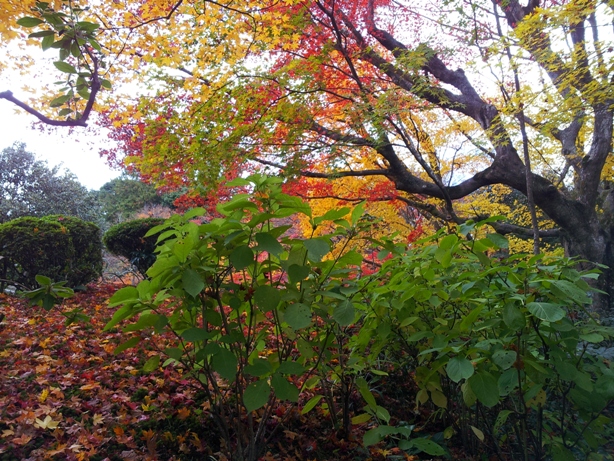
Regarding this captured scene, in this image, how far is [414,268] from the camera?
1.70m

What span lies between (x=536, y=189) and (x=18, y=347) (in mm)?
7736

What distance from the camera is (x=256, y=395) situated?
4.16ft

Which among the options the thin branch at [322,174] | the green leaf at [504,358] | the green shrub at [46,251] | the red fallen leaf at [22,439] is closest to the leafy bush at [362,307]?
the green leaf at [504,358]

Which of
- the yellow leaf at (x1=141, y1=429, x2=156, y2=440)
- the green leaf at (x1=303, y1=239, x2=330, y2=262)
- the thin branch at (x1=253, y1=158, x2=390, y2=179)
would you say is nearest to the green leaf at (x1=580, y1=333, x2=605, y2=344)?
the green leaf at (x1=303, y1=239, x2=330, y2=262)

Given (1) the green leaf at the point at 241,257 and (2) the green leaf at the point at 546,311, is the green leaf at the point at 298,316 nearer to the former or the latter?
(1) the green leaf at the point at 241,257

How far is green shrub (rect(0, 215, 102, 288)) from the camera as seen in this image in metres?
6.03

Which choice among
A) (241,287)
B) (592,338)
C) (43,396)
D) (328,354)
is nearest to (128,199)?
(43,396)

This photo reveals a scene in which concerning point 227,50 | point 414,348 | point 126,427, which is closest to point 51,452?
point 126,427

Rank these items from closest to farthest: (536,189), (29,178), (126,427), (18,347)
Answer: (126,427) → (18,347) → (536,189) → (29,178)

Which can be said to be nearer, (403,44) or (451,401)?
(451,401)

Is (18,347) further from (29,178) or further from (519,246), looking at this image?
(29,178)

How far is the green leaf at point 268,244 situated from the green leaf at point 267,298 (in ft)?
0.49

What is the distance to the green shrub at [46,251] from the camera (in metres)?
6.03

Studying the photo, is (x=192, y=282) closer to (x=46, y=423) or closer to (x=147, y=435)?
(x=147, y=435)
